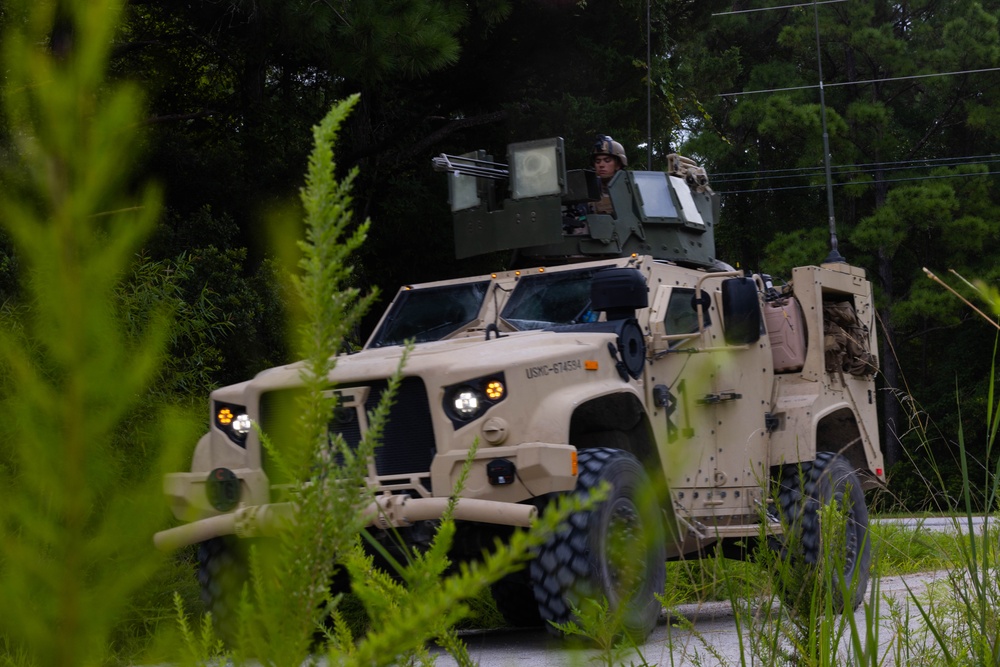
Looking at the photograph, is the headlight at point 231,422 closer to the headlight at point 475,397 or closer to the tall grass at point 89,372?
the headlight at point 475,397

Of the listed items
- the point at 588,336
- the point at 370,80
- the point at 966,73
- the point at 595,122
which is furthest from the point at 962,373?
the point at 588,336

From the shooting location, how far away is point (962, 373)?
26.1 m

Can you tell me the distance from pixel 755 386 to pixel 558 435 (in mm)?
2377

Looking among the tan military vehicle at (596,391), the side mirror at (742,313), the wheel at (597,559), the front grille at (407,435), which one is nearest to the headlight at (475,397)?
the tan military vehicle at (596,391)

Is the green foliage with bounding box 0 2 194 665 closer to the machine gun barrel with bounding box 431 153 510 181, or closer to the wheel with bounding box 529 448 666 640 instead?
the wheel with bounding box 529 448 666 640

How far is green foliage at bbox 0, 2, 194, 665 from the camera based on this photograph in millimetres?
712

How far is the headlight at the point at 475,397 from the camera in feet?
18.2

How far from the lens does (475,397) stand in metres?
5.55

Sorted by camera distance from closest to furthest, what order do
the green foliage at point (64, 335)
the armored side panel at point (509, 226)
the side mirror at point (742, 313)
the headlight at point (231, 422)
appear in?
1. the green foliage at point (64, 335)
2. the headlight at point (231, 422)
3. the side mirror at point (742, 313)
4. the armored side panel at point (509, 226)

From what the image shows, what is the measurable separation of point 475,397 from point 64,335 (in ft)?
15.9

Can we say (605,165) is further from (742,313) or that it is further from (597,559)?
(597,559)

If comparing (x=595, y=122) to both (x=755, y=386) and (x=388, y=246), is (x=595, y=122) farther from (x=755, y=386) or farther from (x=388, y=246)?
(x=755, y=386)

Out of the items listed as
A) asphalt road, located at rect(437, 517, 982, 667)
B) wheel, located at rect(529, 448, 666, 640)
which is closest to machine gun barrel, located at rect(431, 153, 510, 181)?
wheel, located at rect(529, 448, 666, 640)

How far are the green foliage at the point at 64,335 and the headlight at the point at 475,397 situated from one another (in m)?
4.79
